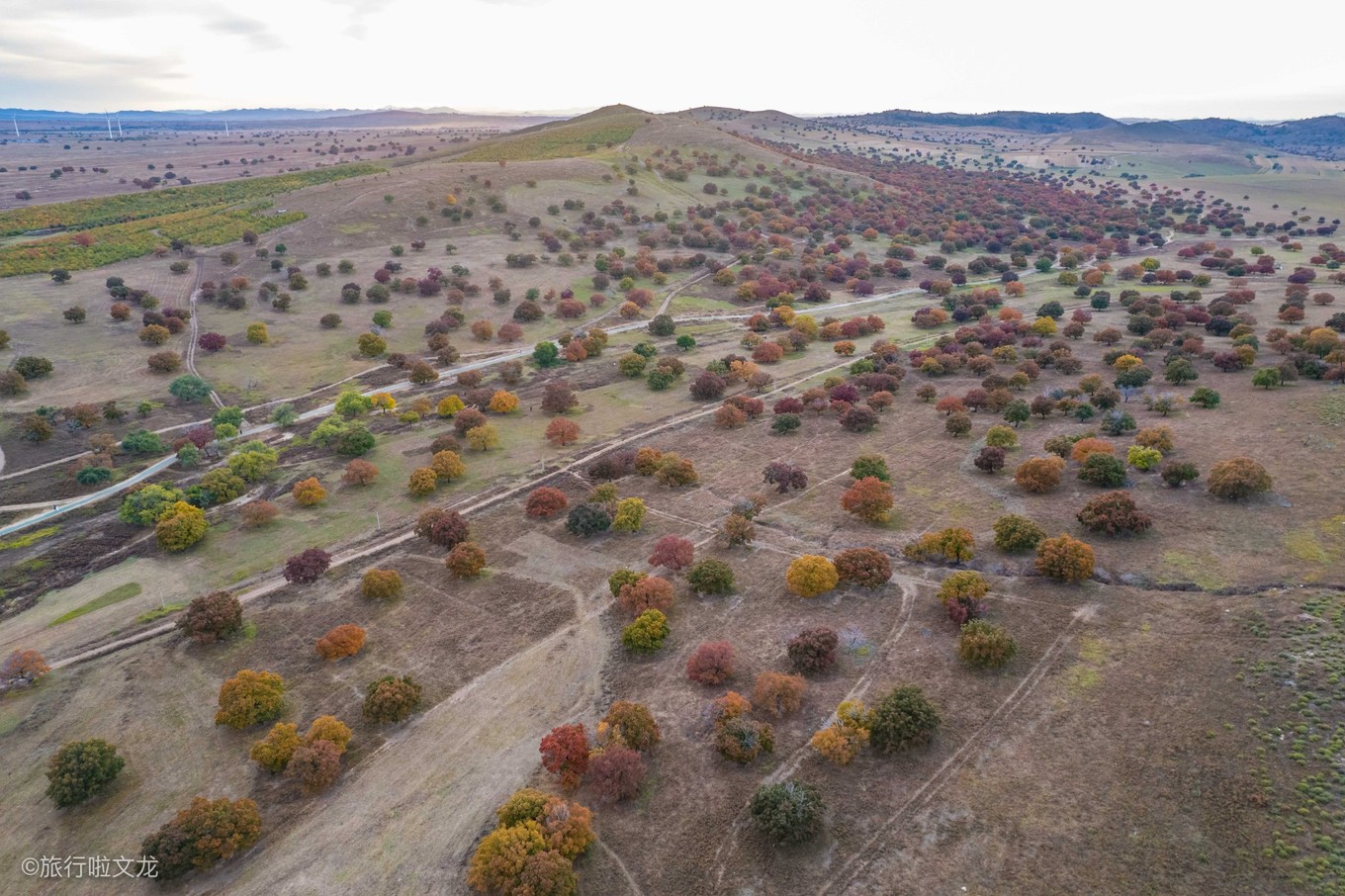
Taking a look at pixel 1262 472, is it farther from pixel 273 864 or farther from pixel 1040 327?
pixel 273 864

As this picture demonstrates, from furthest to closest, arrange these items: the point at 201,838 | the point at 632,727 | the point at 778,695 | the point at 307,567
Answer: the point at 307,567
the point at 778,695
the point at 632,727
the point at 201,838

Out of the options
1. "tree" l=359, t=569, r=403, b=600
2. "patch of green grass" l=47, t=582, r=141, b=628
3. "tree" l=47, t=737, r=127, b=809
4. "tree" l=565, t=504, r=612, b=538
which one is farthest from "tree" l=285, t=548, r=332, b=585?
"tree" l=565, t=504, r=612, b=538

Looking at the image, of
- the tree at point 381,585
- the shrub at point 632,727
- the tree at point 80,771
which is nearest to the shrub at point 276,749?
the tree at point 80,771

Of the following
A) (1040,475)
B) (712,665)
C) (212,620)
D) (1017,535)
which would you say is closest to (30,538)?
(212,620)

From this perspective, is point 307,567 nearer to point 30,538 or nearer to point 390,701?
point 390,701

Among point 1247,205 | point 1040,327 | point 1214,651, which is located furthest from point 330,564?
point 1247,205

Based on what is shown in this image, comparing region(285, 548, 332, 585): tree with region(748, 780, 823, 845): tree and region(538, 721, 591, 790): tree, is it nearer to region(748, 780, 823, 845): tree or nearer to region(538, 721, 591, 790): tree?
region(538, 721, 591, 790): tree
